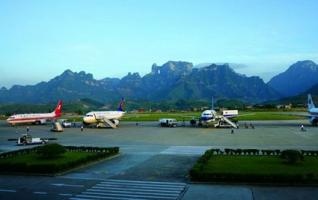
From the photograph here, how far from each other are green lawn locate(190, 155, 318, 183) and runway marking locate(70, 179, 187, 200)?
2.88m

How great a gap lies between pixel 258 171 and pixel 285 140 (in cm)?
2826

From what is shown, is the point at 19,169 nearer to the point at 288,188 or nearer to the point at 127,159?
the point at 127,159

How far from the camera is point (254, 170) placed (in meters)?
33.0

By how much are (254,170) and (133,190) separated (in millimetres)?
10603

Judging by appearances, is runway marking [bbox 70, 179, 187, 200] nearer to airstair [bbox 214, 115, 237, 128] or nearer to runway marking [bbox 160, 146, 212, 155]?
runway marking [bbox 160, 146, 212, 155]

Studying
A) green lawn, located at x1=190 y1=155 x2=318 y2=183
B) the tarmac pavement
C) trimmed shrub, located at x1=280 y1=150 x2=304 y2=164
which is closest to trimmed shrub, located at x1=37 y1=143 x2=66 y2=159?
the tarmac pavement

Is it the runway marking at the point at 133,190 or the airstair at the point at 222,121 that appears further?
the airstair at the point at 222,121

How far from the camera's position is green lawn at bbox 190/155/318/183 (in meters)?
29.7

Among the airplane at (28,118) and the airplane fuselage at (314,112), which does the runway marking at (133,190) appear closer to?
the airplane fuselage at (314,112)

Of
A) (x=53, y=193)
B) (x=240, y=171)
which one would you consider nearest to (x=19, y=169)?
(x=53, y=193)

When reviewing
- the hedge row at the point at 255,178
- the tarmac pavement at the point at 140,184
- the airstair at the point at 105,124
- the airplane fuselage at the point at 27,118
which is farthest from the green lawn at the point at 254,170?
the airplane fuselage at the point at 27,118

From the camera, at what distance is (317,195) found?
26.6 meters

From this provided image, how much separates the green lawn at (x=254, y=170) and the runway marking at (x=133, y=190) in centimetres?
288

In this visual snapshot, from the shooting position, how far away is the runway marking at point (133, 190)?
2722 cm
